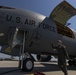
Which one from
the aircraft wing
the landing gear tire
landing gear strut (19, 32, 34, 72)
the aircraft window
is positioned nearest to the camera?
landing gear strut (19, 32, 34, 72)

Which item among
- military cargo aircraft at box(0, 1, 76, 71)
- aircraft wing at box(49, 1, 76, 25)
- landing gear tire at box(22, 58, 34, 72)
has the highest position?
aircraft wing at box(49, 1, 76, 25)

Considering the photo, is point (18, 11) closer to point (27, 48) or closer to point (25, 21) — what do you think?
point (25, 21)

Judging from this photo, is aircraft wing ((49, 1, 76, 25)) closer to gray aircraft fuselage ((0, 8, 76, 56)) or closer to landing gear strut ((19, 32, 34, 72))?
gray aircraft fuselage ((0, 8, 76, 56))

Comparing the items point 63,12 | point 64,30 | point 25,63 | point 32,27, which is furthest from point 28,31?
point 63,12

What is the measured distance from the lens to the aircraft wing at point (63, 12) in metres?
13.5

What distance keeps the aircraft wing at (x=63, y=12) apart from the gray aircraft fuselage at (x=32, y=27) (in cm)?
65

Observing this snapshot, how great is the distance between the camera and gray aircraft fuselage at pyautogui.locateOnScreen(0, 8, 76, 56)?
37.6 ft

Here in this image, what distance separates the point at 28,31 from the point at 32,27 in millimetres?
365

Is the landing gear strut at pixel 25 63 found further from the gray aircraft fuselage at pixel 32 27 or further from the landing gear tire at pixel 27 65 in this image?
the gray aircraft fuselage at pixel 32 27

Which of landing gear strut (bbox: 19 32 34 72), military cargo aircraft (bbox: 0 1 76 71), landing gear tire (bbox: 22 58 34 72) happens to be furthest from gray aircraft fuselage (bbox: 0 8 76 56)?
landing gear tire (bbox: 22 58 34 72)

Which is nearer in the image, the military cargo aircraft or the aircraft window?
the military cargo aircraft

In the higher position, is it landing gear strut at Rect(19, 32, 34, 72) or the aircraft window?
the aircraft window

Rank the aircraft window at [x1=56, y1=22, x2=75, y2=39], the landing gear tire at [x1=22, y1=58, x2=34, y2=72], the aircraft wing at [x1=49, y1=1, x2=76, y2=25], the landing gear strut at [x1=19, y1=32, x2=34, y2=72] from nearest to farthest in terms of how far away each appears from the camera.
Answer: the landing gear strut at [x1=19, y1=32, x2=34, y2=72]
the landing gear tire at [x1=22, y1=58, x2=34, y2=72]
the aircraft wing at [x1=49, y1=1, x2=76, y2=25]
the aircraft window at [x1=56, y1=22, x2=75, y2=39]

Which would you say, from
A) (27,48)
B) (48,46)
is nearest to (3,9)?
(27,48)
